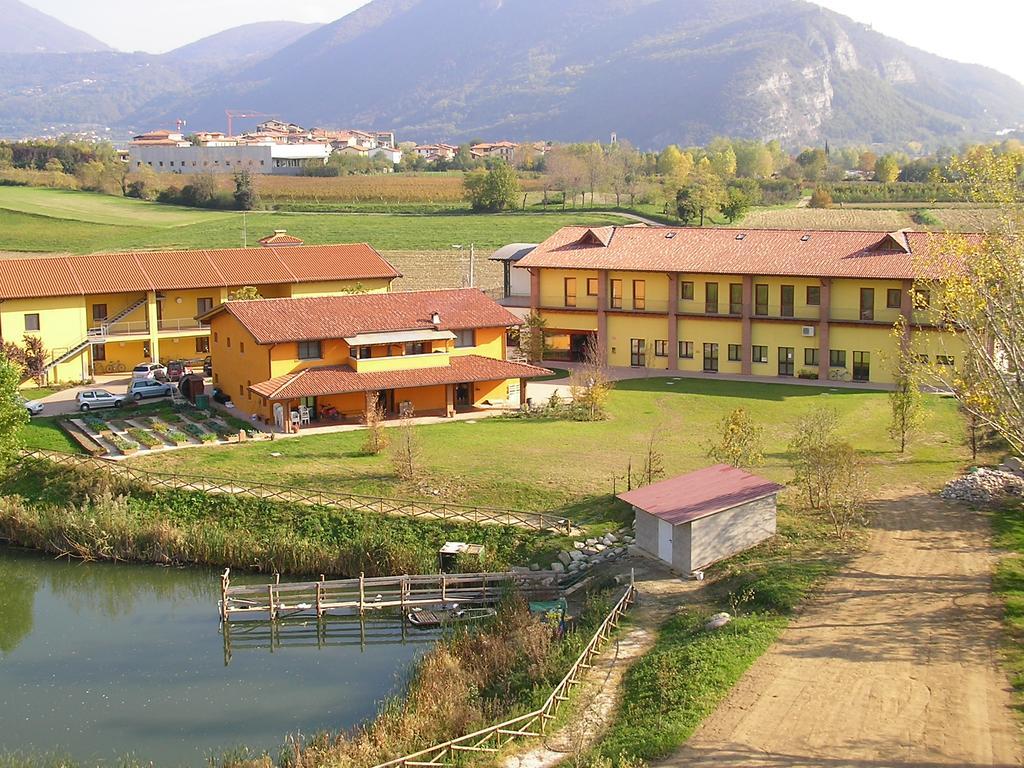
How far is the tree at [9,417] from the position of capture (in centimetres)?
3788

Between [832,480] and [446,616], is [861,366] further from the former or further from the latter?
[446,616]

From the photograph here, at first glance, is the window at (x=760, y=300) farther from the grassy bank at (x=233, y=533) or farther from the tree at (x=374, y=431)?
the grassy bank at (x=233, y=533)

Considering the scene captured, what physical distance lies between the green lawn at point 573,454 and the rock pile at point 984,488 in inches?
52.7

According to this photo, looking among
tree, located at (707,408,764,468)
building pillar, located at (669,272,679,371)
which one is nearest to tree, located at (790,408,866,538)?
tree, located at (707,408,764,468)

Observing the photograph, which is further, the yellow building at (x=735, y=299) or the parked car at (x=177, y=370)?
the yellow building at (x=735, y=299)

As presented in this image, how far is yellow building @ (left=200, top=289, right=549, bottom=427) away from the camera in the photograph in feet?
145

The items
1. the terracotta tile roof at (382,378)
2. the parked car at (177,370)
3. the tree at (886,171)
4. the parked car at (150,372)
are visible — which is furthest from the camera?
the tree at (886,171)

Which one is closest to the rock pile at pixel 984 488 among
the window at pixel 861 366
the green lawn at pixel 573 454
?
the green lawn at pixel 573 454

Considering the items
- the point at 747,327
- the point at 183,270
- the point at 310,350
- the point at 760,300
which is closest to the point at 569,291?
the point at 747,327

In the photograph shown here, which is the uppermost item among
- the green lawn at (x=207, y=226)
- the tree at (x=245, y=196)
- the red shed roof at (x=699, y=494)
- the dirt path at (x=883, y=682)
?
the tree at (x=245, y=196)

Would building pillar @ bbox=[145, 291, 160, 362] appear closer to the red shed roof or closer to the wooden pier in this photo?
the wooden pier

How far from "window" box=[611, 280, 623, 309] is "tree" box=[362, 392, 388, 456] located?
51.3 feet

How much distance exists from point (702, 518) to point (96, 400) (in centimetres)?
2596

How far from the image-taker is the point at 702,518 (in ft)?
97.1
